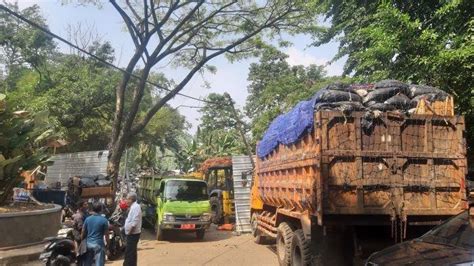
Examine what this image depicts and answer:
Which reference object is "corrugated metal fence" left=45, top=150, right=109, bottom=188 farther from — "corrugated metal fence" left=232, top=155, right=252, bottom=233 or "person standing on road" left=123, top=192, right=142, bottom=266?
"person standing on road" left=123, top=192, right=142, bottom=266

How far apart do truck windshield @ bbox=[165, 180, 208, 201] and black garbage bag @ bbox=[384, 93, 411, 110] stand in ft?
28.9

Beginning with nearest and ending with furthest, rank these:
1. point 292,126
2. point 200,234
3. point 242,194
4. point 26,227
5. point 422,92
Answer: point 422,92
point 292,126
point 26,227
point 200,234
point 242,194

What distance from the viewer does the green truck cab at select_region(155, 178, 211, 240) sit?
13797 mm

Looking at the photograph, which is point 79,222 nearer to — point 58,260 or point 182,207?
point 58,260

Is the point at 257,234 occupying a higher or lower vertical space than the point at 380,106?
lower

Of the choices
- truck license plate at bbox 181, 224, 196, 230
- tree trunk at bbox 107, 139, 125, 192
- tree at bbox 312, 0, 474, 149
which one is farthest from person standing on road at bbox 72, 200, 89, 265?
tree trunk at bbox 107, 139, 125, 192

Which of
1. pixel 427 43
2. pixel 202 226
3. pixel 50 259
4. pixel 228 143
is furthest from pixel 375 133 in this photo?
pixel 228 143

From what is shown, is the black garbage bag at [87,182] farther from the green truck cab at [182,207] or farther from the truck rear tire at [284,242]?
the truck rear tire at [284,242]

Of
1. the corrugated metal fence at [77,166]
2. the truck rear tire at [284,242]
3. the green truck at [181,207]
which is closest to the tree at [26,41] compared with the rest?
the corrugated metal fence at [77,166]

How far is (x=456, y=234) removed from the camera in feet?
16.6

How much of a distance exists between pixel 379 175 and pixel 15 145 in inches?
276

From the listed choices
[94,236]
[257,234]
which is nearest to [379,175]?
[94,236]

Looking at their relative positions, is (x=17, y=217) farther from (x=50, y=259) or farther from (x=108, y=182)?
(x=108, y=182)

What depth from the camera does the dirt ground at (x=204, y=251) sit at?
1045 centimetres
